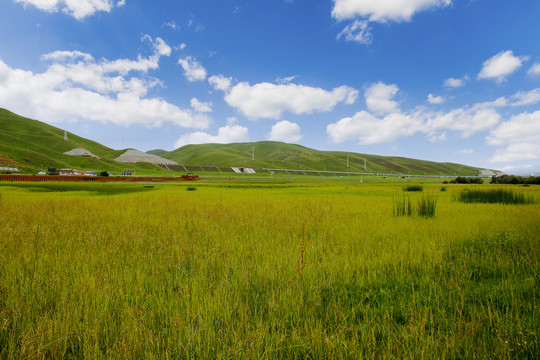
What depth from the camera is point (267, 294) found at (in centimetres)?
381

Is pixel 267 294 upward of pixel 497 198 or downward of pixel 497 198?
downward

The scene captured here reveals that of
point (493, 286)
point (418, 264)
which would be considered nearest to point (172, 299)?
point (418, 264)

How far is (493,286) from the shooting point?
4016mm

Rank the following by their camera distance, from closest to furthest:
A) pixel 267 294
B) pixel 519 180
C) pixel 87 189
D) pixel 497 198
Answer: pixel 267 294
pixel 497 198
pixel 87 189
pixel 519 180

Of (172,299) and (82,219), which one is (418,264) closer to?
(172,299)

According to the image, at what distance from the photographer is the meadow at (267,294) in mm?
2627

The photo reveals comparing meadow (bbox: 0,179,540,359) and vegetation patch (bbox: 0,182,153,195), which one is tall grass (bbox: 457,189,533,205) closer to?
meadow (bbox: 0,179,540,359)

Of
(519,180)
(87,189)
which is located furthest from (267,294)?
(519,180)

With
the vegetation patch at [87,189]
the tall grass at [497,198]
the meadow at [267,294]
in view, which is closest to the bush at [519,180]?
the tall grass at [497,198]

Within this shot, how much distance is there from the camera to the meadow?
2627mm

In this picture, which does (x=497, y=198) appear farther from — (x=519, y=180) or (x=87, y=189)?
(x=519, y=180)

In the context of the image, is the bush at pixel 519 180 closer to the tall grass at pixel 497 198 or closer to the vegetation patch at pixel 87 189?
the tall grass at pixel 497 198

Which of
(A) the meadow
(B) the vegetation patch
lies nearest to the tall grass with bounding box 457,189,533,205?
(A) the meadow

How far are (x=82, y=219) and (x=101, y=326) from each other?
823cm
